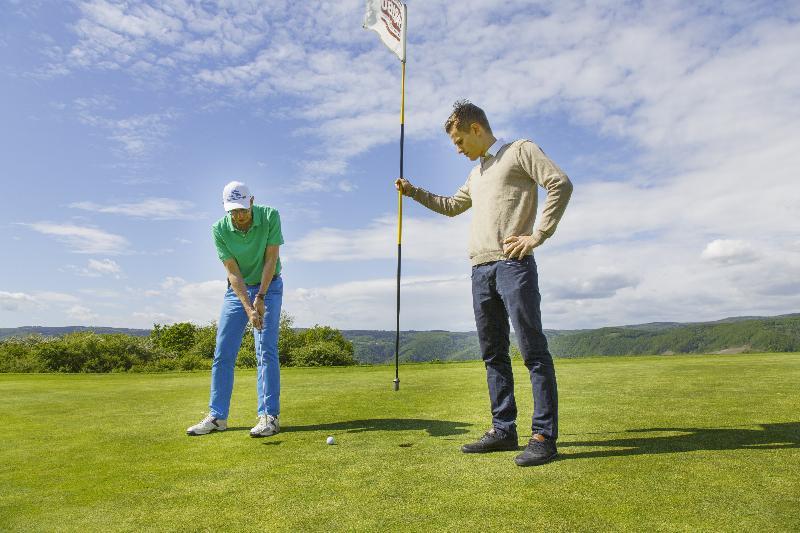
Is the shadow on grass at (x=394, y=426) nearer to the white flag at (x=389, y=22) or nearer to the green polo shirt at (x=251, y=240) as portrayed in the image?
the green polo shirt at (x=251, y=240)

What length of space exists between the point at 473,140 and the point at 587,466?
7.50ft

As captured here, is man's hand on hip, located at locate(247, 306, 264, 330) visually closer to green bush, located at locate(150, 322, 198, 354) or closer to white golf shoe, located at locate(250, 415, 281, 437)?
white golf shoe, located at locate(250, 415, 281, 437)

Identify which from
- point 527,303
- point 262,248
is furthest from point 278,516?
point 262,248

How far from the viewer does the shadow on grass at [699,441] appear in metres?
3.62

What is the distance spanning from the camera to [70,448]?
445 centimetres

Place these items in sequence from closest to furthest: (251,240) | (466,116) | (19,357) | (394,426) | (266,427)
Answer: (466,116), (266,427), (394,426), (251,240), (19,357)

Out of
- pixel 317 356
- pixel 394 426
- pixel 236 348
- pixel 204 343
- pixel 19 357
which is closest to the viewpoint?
pixel 394 426

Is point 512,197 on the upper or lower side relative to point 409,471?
upper

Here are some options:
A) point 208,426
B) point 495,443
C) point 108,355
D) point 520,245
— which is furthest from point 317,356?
point 520,245

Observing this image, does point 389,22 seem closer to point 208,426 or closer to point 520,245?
point 520,245

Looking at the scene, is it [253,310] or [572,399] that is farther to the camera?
[572,399]

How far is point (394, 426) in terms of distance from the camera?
4832 mm

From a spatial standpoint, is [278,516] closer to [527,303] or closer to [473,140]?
[527,303]

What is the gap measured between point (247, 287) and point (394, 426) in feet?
6.23
